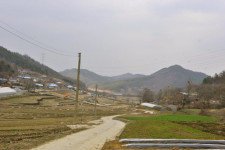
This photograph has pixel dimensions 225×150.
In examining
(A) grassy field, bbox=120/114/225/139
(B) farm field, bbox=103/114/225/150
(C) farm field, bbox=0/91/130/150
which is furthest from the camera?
(A) grassy field, bbox=120/114/225/139

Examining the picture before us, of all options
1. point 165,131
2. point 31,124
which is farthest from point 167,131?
point 31,124

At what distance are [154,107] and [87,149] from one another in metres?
90.3

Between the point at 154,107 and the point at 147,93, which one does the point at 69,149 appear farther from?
the point at 147,93

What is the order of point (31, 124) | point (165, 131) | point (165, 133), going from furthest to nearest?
1. point (31, 124)
2. point (165, 131)
3. point (165, 133)

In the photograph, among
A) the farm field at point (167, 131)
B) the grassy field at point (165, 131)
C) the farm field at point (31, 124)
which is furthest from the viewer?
the grassy field at point (165, 131)

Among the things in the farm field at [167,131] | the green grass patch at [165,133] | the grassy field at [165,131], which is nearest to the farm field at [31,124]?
the farm field at [167,131]

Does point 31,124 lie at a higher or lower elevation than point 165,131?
lower

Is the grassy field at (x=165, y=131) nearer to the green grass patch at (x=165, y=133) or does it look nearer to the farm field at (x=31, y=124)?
the green grass patch at (x=165, y=133)

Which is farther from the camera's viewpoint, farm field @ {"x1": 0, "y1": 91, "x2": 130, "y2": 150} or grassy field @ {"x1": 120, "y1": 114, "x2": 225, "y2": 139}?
grassy field @ {"x1": 120, "y1": 114, "x2": 225, "y2": 139}

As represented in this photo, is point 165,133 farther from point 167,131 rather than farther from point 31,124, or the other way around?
point 31,124

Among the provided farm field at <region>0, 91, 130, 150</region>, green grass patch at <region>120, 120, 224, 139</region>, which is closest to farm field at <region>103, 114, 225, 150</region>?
green grass patch at <region>120, 120, 224, 139</region>

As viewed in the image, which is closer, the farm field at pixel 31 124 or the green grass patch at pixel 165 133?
the farm field at pixel 31 124

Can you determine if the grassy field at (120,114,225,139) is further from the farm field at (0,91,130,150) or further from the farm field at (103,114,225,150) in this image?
the farm field at (0,91,130,150)

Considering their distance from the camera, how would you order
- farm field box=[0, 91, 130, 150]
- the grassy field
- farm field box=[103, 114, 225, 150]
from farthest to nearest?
the grassy field → farm field box=[103, 114, 225, 150] → farm field box=[0, 91, 130, 150]
